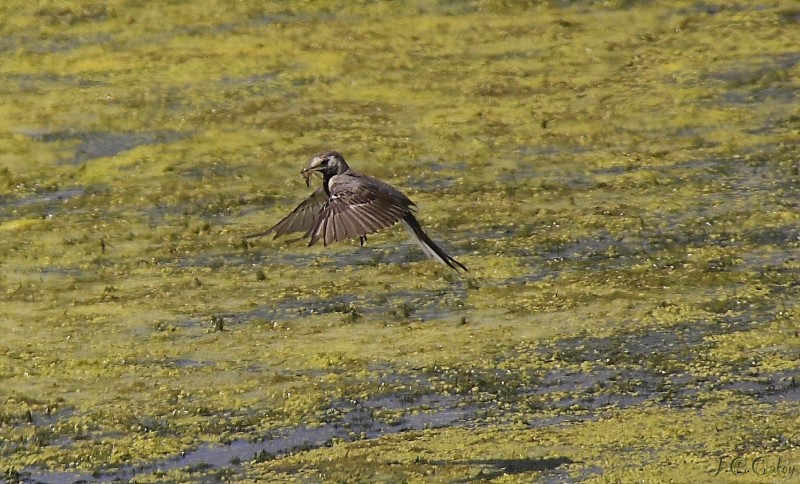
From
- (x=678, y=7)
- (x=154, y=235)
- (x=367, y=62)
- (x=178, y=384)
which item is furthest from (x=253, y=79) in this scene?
(x=178, y=384)

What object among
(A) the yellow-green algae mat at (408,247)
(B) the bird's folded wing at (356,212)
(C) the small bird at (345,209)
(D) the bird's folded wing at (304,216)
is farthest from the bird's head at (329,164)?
(A) the yellow-green algae mat at (408,247)

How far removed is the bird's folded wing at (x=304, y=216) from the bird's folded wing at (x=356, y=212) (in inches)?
16.6

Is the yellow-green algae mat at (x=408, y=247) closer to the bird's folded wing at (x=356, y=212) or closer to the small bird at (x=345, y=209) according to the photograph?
the small bird at (x=345, y=209)

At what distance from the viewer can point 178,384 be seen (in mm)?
8875

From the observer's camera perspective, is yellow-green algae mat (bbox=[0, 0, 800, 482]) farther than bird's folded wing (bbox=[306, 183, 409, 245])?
Yes

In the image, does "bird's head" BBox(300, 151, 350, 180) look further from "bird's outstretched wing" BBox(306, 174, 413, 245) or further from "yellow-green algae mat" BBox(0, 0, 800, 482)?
"yellow-green algae mat" BBox(0, 0, 800, 482)

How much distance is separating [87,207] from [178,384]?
3422mm

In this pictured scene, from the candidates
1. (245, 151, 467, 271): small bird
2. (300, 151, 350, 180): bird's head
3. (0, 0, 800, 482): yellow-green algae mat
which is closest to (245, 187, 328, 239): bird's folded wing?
(245, 151, 467, 271): small bird

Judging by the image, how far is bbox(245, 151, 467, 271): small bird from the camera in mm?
7594

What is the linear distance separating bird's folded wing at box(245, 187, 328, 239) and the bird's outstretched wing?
30cm

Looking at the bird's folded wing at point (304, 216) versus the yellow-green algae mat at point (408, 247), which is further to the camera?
the bird's folded wing at point (304, 216)

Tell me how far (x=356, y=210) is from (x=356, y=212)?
0.07ft

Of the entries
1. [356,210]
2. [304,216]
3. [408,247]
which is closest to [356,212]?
[356,210]

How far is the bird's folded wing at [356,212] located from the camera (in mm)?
7547
